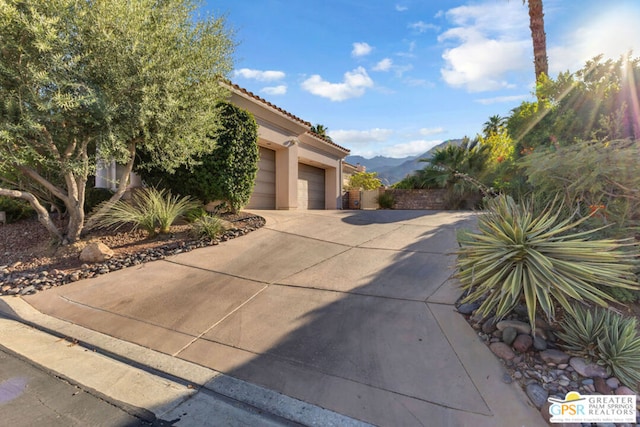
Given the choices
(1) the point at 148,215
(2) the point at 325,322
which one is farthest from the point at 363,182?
(2) the point at 325,322

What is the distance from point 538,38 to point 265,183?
11.9 m

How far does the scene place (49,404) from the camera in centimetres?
254

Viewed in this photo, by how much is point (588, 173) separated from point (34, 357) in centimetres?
638

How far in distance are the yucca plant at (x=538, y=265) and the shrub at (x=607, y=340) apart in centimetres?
19

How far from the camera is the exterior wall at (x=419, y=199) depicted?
17.7 m

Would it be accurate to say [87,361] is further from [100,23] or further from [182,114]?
[100,23]

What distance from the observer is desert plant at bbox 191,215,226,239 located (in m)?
6.98

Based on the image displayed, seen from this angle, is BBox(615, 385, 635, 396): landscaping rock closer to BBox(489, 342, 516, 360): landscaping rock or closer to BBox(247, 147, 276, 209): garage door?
BBox(489, 342, 516, 360): landscaping rock

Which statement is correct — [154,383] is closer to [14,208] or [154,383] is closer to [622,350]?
[622,350]

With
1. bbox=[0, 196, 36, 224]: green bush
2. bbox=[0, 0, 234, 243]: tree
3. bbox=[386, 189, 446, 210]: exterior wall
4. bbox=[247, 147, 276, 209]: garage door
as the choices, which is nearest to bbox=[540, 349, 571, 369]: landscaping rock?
bbox=[0, 0, 234, 243]: tree

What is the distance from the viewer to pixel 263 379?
2881 mm

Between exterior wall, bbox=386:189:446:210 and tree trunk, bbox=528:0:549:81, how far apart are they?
23.4 feet

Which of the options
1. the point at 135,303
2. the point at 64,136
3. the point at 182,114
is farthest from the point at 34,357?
the point at 182,114

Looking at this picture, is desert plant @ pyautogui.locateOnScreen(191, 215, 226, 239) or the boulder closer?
the boulder
